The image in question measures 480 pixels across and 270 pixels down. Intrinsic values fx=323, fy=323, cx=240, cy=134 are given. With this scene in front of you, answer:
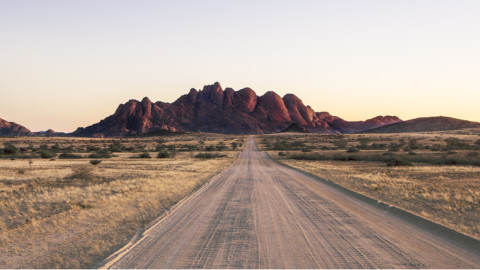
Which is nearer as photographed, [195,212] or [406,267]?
[406,267]

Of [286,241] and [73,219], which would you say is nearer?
[286,241]

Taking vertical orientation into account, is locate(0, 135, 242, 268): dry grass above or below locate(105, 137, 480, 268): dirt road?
below

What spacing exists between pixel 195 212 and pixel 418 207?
8.86m

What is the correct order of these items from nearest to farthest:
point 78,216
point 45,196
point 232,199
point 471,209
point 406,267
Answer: point 406,267 → point 78,216 → point 471,209 → point 232,199 → point 45,196

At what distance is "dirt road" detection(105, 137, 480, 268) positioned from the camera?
6.48 m

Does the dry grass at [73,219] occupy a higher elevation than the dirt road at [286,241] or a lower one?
lower

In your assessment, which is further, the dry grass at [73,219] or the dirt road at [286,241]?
the dry grass at [73,219]

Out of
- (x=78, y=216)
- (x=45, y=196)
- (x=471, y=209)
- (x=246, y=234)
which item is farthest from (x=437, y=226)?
(x=45, y=196)

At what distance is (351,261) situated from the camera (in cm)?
647

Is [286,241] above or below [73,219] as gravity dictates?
above

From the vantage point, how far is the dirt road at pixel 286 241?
21.2 feet

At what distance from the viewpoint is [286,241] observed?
783cm

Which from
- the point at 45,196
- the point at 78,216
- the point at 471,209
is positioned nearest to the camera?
the point at 78,216

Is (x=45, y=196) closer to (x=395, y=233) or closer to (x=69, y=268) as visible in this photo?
(x=69, y=268)
